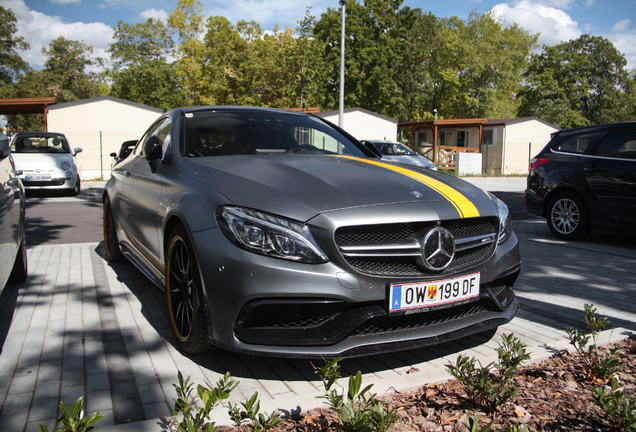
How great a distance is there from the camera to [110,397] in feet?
8.23

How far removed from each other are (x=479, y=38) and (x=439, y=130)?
966 inches

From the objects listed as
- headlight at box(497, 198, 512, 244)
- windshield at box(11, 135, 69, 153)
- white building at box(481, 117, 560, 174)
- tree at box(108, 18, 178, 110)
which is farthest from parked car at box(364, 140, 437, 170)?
tree at box(108, 18, 178, 110)

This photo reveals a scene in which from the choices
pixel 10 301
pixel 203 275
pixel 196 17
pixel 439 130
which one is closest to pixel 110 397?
pixel 203 275

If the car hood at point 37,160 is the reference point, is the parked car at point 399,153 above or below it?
above

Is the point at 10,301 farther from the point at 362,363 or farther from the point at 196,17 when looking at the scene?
the point at 196,17

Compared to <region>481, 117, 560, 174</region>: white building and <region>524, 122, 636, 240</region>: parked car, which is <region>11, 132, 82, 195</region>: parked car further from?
<region>481, 117, 560, 174</region>: white building

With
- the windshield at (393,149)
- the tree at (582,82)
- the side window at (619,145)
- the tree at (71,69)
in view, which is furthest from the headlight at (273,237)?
the tree at (71,69)

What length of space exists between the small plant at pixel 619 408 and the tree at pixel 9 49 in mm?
61573

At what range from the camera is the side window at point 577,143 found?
7160 mm

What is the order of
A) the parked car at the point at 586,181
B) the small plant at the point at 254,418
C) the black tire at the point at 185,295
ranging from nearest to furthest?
the small plant at the point at 254,418
the black tire at the point at 185,295
the parked car at the point at 586,181

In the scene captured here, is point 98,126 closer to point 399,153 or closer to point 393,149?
point 393,149

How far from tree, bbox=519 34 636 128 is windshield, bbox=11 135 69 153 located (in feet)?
160

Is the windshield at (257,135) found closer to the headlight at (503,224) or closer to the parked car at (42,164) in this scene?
the headlight at (503,224)

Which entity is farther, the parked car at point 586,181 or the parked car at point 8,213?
the parked car at point 586,181
